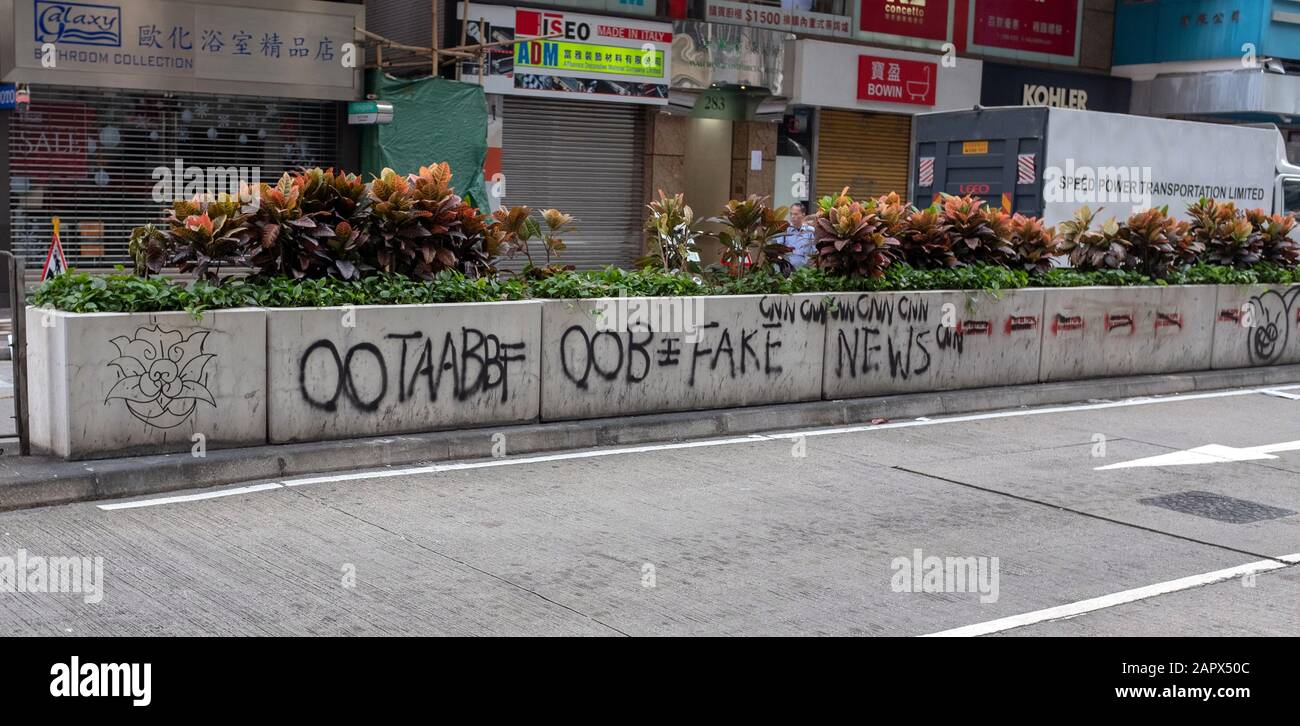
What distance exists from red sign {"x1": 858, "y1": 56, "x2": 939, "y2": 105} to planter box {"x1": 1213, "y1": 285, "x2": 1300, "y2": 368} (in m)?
11.1

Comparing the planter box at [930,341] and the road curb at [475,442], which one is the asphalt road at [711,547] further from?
the planter box at [930,341]

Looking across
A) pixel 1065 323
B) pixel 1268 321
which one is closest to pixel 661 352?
pixel 1065 323

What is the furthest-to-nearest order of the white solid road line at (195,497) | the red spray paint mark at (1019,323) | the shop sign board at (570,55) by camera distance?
the shop sign board at (570,55), the red spray paint mark at (1019,323), the white solid road line at (195,497)

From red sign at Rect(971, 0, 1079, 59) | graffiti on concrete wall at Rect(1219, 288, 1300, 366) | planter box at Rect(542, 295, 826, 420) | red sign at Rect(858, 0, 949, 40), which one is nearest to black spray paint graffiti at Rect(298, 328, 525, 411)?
planter box at Rect(542, 295, 826, 420)

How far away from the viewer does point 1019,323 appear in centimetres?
1237

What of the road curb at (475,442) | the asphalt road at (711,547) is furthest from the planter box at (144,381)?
the asphalt road at (711,547)

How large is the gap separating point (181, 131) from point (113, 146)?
2.99 feet

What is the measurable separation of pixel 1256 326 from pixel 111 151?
552 inches

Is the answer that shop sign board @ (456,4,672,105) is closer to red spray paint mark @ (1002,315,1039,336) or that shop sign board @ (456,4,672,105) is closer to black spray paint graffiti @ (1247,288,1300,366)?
red spray paint mark @ (1002,315,1039,336)

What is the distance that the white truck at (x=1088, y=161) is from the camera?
1705 cm

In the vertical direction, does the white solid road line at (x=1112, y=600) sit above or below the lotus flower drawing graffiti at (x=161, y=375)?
below

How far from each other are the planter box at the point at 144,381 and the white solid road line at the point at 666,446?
0.49m

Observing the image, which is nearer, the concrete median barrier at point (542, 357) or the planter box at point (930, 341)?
the concrete median barrier at point (542, 357)

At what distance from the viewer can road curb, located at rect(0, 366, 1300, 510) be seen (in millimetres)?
7555
